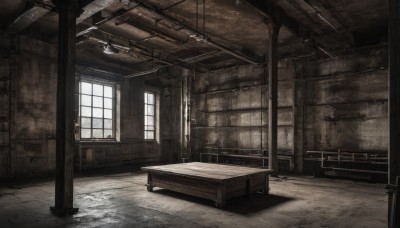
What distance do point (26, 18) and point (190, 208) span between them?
20.9 ft

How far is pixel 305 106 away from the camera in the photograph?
977 cm

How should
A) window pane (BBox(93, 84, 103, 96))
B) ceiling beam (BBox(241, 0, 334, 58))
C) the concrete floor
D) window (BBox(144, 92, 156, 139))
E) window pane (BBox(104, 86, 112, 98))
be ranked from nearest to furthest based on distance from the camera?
the concrete floor
ceiling beam (BBox(241, 0, 334, 58))
window pane (BBox(93, 84, 103, 96))
window pane (BBox(104, 86, 112, 98))
window (BBox(144, 92, 156, 139))

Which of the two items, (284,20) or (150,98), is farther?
(150,98)

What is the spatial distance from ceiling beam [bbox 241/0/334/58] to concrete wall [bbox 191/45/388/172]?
104cm

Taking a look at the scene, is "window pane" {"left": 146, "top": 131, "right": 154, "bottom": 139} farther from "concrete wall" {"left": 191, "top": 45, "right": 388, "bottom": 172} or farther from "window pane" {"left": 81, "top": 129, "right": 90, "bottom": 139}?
"window pane" {"left": 81, "top": 129, "right": 90, "bottom": 139}

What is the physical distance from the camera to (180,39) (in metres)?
9.58

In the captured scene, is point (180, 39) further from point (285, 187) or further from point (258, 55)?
point (285, 187)

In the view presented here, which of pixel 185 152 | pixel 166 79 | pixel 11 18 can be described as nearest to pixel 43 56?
pixel 11 18

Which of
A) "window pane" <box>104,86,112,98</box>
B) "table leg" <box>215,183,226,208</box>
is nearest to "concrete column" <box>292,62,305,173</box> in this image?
"table leg" <box>215,183,226,208</box>

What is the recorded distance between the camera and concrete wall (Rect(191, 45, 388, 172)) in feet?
27.9

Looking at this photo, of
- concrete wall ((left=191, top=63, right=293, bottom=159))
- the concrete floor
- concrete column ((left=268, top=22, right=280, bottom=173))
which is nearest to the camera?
the concrete floor

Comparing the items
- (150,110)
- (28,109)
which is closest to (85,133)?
(28,109)

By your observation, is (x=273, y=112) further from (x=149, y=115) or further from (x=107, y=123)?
(x=107, y=123)

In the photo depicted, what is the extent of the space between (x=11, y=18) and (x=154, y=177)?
20.2 feet
